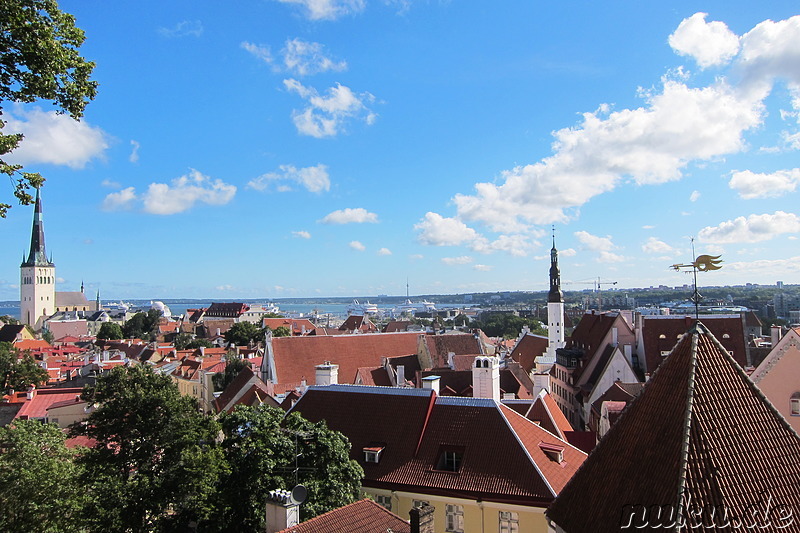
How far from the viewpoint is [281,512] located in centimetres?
1338

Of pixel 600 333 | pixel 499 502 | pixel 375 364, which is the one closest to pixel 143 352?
pixel 375 364

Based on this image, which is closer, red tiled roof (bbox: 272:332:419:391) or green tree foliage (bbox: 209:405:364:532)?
green tree foliage (bbox: 209:405:364:532)

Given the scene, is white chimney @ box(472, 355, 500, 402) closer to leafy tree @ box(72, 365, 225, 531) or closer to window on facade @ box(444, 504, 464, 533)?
window on facade @ box(444, 504, 464, 533)

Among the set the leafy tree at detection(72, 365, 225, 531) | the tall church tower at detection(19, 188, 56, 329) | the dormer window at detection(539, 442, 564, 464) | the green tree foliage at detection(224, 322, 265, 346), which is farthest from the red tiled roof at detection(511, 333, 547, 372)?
the tall church tower at detection(19, 188, 56, 329)

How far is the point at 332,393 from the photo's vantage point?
23.4m

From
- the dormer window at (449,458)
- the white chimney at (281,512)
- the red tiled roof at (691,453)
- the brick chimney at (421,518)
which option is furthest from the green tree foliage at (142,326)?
the red tiled roof at (691,453)

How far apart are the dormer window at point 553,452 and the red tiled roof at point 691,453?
35.2 feet

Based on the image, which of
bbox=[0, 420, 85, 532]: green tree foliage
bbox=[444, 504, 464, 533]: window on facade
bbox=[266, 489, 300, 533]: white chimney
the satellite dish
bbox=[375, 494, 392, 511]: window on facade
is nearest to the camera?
bbox=[266, 489, 300, 533]: white chimney

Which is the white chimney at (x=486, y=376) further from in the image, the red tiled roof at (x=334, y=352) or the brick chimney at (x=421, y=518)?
the red tiled roof at (x=334, y=352)

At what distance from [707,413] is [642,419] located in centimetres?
100

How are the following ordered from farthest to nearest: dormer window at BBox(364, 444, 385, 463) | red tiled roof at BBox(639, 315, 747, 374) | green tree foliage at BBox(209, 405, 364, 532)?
red tiled roof at BBox(639, 315, 747, 374) < dormer window at BBox(364, 444, 385, 463) < green tree foliage at BBox(209, 405, 364, 532)

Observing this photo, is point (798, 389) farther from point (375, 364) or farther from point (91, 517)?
point (375, 364)

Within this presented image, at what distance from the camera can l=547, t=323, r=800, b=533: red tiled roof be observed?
774 cm

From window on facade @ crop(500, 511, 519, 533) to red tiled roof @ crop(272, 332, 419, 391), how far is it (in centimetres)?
2622
